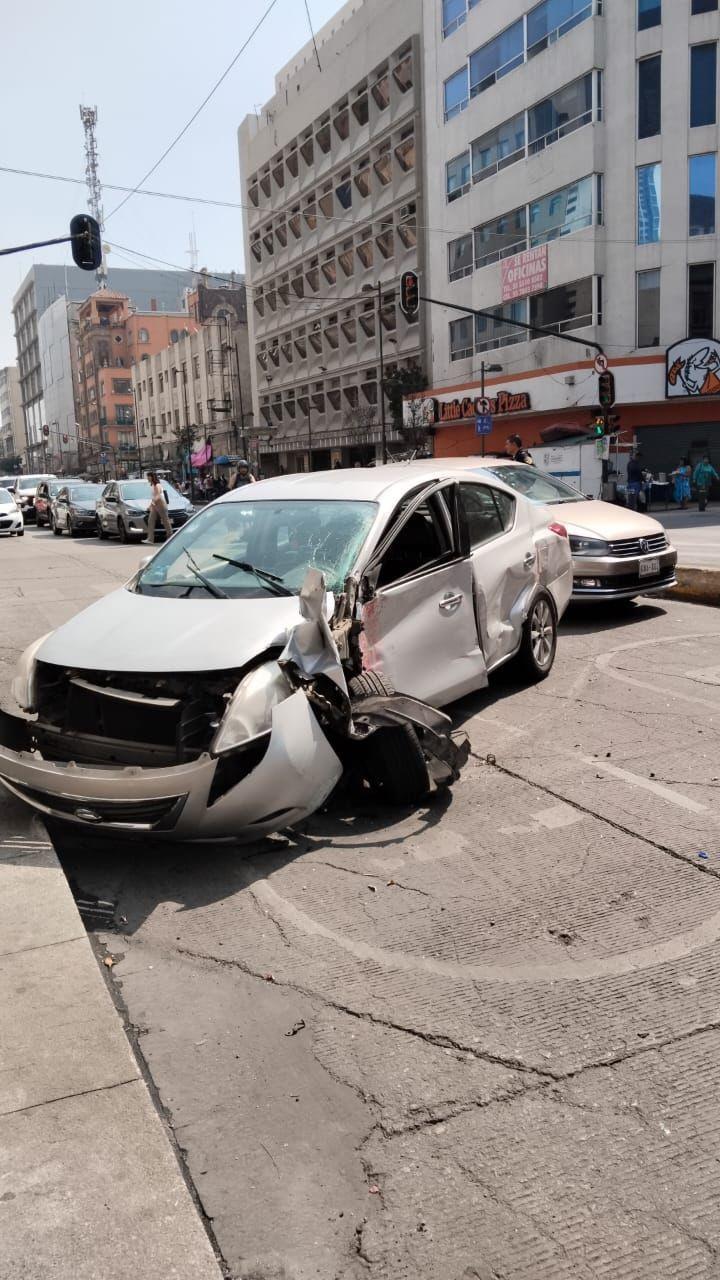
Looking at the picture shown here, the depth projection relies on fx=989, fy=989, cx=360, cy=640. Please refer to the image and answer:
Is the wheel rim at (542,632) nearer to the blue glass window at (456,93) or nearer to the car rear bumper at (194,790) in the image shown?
the car rear bumper at (194,790)

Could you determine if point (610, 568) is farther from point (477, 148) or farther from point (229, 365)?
point (229, 365)

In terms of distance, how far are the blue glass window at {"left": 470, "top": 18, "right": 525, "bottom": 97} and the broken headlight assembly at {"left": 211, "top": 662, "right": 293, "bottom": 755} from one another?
40.5 m

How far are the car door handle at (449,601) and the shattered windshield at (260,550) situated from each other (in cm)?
65

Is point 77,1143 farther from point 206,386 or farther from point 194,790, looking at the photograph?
point 206,386

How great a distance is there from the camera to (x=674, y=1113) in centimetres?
270

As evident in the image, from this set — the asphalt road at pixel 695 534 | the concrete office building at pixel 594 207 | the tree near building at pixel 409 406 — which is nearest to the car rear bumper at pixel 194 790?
the asphalt road at pixel 695 534

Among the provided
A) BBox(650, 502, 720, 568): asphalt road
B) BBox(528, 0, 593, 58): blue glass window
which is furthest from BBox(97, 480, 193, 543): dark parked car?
BBox(528, 0, 593, 58): blue glass window

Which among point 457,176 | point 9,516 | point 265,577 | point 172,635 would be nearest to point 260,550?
point 265,577

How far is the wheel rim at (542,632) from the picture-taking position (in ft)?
23.8

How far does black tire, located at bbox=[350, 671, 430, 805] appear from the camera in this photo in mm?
4680

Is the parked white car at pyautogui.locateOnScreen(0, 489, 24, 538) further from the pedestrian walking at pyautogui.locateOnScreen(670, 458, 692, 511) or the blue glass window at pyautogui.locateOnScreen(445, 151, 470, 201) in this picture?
the blue glass window at pyautogui.locateOnScreen(445, 151, 470, 201)

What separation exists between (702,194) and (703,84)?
11.1ft

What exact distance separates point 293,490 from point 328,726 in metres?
2.16

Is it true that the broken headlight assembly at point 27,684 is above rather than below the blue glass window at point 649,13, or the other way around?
below
